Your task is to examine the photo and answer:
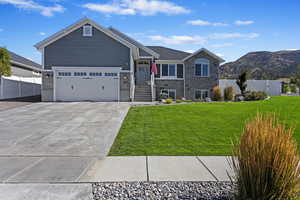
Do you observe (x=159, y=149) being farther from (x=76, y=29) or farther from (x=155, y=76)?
(x=155, y=76)

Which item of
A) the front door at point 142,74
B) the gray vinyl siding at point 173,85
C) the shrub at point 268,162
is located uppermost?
the front door at point 142,74

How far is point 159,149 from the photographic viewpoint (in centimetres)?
A: 595

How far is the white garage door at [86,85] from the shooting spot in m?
19.6

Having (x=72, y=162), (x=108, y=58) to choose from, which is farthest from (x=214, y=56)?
(x=72, y=162)

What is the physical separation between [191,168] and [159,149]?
1.45 m

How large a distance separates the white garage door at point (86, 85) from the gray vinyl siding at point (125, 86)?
0.37m

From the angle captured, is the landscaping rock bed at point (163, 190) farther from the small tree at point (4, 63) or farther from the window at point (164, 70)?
the window at point (164, 70)

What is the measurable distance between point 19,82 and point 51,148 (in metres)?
21.2

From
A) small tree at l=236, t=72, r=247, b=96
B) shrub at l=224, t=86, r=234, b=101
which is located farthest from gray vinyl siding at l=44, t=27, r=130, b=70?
small tree at l=236, t=72, r=247, b=96

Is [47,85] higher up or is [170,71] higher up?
[170,71]

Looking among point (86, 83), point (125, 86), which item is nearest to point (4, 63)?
point (86, 83)

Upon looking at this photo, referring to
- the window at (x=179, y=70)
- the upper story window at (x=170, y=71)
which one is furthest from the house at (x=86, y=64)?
the window at (x=179, y=70)

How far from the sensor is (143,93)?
21984 mm

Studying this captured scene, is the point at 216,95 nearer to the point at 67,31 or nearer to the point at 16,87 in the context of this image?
the point at 67,31
